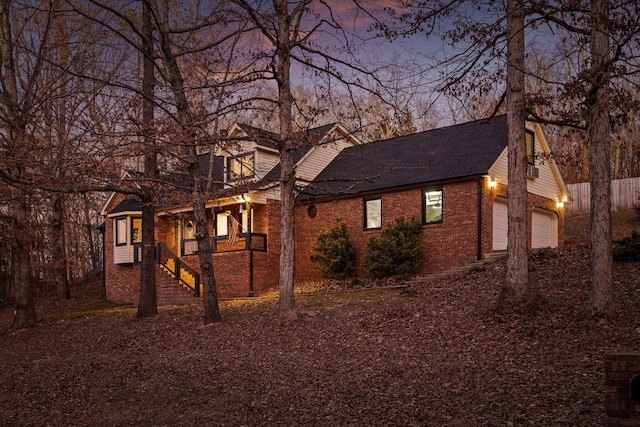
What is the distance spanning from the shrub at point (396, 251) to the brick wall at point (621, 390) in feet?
50.5

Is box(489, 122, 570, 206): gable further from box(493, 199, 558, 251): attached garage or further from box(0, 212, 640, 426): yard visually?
box(0, 212, 640, 426): yard

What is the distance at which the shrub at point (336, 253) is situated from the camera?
875 inches

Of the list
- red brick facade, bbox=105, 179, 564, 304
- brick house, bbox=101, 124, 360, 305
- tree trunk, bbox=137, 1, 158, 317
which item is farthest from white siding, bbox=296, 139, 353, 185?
tree trunk, bbox=137, 1, 158, 317

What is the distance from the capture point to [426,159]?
22656 mm

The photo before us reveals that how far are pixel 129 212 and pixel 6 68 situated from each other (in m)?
11.5

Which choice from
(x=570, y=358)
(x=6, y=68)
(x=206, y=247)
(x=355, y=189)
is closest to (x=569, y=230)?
(x=355, y=189)

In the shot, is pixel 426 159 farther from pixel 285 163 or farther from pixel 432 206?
pixel 285 163

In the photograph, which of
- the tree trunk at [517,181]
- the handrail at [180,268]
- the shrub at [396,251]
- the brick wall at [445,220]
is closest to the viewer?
the tree trunk at [517,181]

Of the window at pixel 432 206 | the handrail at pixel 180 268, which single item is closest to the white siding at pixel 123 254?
the handrail at pixel 180 268

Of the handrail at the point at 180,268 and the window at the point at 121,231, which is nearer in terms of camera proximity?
the handrail at the point at 180,268

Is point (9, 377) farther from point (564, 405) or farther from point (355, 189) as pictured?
point (355, 189)

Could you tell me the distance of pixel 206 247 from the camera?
Answer: 15.8 m

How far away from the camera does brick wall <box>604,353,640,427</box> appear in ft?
15.5

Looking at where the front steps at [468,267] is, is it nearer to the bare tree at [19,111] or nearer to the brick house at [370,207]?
the brick house at [370,207]
